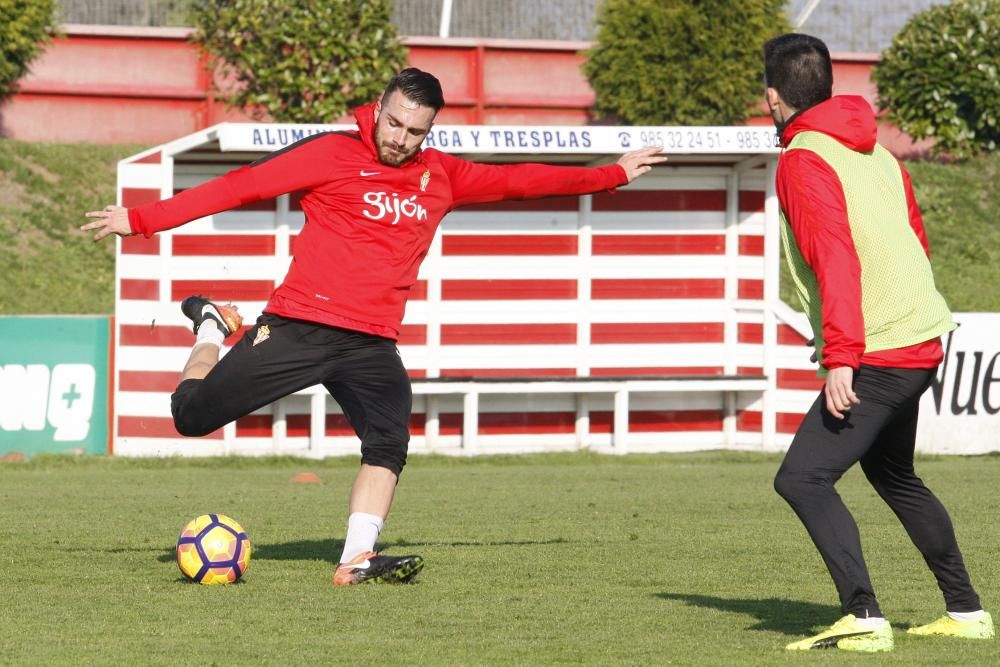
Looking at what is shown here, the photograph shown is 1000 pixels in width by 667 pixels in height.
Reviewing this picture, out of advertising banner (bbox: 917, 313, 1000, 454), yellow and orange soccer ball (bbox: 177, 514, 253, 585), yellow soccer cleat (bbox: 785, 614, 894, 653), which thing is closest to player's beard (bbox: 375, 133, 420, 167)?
yellow and orange soccer ball (bbox: 177, 514, 253, 585)

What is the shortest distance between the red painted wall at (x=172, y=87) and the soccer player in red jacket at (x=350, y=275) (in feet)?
71.9

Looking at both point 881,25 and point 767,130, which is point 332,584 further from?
point 881,25

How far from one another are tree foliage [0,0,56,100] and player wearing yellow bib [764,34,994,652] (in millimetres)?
21394

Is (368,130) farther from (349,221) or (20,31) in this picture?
(20,31)

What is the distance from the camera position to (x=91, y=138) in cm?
2973

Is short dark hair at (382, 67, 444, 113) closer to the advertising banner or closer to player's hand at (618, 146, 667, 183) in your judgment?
player's hand at (618, 146, 667, 183)

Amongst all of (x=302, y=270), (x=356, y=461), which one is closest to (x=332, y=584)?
(x=302, y=270)

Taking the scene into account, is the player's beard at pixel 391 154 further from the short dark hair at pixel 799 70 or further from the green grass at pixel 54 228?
the green grass at pixel 54 228

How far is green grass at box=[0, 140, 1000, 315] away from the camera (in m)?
22.6

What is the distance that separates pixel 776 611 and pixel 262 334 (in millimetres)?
2819

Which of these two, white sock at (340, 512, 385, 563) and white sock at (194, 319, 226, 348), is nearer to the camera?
white sock at (340, 512, 385, 563)

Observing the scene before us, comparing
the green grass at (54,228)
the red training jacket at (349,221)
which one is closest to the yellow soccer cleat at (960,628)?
the red training jacket at (349,221)

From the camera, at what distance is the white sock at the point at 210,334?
8789 mm

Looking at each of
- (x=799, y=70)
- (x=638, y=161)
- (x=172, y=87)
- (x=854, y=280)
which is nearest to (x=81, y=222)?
(x=172, y=87)
